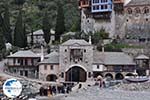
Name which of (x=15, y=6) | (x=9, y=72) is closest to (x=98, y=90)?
(x=9, y=72)

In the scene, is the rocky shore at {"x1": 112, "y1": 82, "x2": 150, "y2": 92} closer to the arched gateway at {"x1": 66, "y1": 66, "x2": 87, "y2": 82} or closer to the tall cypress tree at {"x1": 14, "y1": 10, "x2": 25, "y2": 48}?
the arched gateway at {"x1": 66, "y1": 66, "x2": 87, "y2": 82}

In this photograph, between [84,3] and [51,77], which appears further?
[84,3]

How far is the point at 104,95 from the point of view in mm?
45406

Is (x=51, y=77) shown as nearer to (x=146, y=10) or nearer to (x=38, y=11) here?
(x=146, y=10)

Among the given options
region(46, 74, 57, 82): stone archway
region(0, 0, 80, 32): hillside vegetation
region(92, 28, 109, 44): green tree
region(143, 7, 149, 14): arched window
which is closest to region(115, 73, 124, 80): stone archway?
region(92, 28, 109, 44): green tree

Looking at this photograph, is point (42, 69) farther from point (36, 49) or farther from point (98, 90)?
point (98, 90)

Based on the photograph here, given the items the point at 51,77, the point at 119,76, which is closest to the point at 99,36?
the point at 119,76

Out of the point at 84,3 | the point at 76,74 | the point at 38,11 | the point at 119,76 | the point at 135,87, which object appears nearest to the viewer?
the point at 135,87

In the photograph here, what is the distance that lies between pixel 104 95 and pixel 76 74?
52.8ft

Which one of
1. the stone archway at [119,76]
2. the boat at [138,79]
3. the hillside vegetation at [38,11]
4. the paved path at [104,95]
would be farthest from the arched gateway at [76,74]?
the hillside vegetation at [38,11]

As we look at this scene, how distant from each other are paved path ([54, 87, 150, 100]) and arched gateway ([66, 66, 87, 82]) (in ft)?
29.7

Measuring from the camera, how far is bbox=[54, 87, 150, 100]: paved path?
4261 centimetres

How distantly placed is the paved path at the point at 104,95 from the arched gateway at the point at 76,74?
904 cm

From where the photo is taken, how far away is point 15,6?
101312 mm
